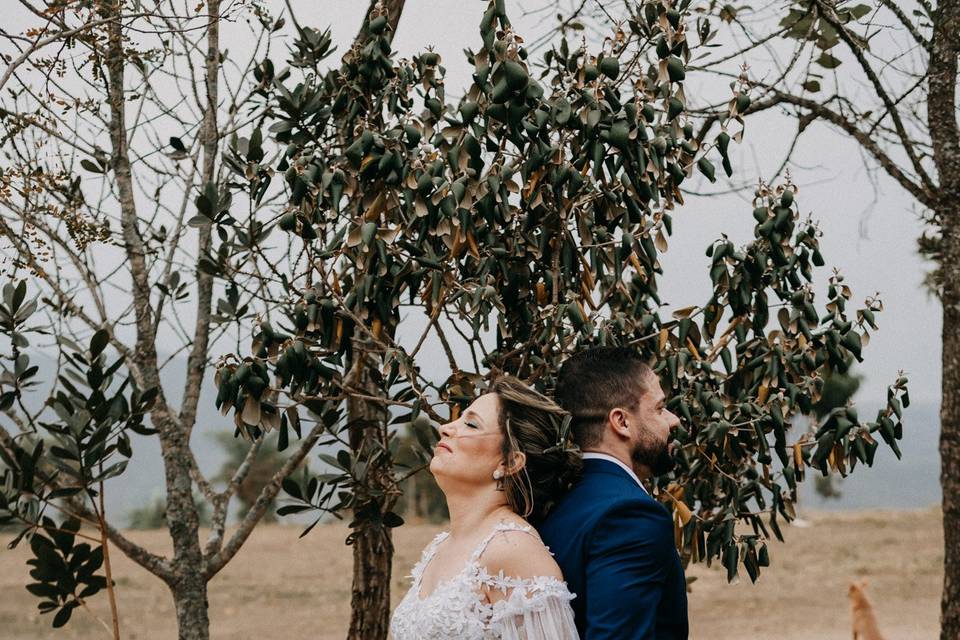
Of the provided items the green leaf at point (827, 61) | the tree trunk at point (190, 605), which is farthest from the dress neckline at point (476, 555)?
the green leaf at point (827, 61)

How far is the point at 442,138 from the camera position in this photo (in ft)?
12.6

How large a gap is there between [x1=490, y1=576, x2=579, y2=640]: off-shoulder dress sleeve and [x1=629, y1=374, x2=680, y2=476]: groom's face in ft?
1.31

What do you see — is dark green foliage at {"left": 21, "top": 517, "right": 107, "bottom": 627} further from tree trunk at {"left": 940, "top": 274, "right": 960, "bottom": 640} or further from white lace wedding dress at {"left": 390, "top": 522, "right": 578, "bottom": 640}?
tree trunk at {"left": 940, "top": 274, "right": 960, "bottom": 640}

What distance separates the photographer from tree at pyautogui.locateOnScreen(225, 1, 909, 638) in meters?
3.78

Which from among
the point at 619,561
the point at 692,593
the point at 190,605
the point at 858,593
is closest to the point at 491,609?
the point at 619,561

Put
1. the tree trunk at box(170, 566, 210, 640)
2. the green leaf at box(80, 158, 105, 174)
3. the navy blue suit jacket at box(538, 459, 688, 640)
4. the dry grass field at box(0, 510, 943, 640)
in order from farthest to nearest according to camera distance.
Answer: the dry grass field at box(0, 510, 943, 640) → the green leaf at box(80, 158, 105, 174) → the tree trunk at box(170, 566, 210, 640) → the navy blue suit jacket at box(538, 459, 688, 640)

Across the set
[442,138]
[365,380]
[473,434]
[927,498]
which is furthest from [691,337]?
[927,498]

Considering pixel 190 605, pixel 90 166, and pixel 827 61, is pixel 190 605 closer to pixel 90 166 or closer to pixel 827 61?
pixel 90 166

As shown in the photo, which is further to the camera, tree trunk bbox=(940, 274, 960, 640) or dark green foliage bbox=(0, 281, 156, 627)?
tree trunk bbox=(940, 274, 960, 640)

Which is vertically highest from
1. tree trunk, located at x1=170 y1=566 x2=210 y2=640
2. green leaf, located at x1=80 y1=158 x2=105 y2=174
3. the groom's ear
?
green leaf, located at x1=80 y1=158 x2=105 y2=174

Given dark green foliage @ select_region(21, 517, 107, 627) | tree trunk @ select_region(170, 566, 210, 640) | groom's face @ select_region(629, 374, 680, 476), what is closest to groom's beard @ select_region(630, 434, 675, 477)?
groom's face @ select_region(629, 374, 680, 476)

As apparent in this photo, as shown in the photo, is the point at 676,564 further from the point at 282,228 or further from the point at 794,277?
the point at 282,228

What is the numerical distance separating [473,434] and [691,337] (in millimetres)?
1430

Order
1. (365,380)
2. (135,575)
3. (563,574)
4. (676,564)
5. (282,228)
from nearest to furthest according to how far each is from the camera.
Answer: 1. (676,564)
2. (563,574)
3. (282,228)
4. (365,380)
5. (135,575)
